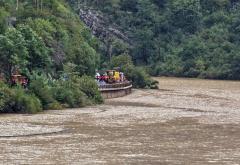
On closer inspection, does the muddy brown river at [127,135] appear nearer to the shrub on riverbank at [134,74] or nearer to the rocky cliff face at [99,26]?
the shrub on riverbank at [134,74]

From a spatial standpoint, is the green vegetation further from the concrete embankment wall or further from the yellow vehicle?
the concrete embankment wall

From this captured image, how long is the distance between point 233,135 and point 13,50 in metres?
21.6

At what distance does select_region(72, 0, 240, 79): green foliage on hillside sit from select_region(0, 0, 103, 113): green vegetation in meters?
40.2

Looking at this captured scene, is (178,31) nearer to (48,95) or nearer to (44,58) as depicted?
(44,58)

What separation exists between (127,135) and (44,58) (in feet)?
73.1

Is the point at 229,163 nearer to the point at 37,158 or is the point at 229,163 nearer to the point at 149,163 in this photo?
the point at 149,163

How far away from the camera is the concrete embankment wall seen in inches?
2990

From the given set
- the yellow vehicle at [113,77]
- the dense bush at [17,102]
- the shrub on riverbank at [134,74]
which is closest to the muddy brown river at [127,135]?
the dense bush at [17,102]

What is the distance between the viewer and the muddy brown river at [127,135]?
3688 cm

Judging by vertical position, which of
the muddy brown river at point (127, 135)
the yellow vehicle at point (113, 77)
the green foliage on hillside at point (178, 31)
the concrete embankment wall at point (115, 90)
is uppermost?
the green foliage on hillside at point (178, 31)

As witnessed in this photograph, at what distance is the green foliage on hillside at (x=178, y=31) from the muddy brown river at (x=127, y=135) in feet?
187

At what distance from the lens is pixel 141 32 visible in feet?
449

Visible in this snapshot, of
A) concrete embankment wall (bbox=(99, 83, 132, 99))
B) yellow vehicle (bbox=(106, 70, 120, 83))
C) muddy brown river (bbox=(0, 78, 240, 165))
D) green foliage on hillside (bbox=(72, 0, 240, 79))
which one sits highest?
green foliage on hillside (bbox=(72, 0, 240, 79))

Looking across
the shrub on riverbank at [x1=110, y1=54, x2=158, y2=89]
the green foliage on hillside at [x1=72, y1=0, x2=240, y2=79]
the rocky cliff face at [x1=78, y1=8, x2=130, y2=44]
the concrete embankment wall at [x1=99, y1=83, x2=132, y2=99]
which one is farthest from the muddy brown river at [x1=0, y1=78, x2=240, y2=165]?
the rocky cliff face at [x1=78, y1=8, x2=130, y2=44]
